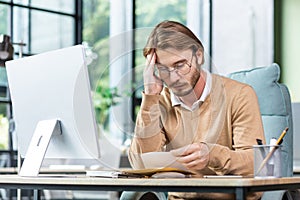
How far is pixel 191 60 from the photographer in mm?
2082

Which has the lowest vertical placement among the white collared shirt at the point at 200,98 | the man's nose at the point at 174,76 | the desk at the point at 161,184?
the desk at the point at 161,184

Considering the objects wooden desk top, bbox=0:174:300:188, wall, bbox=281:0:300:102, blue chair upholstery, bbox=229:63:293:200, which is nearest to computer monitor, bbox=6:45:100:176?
wooden desk top, bbox=0:174:300:188

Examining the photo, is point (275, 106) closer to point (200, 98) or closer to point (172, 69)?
point (200, 98)

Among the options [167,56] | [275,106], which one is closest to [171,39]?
[167,56]

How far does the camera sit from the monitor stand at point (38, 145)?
6.70 feet

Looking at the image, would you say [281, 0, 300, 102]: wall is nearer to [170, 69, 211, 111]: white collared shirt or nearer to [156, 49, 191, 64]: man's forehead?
[170, 69, 211, 111]: white collared shirt

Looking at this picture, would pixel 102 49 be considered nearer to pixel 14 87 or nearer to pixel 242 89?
pixel 14 87

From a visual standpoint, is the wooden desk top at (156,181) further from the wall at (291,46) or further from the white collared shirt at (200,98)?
the wall at (291,46)

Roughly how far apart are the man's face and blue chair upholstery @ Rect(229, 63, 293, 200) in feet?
1.70

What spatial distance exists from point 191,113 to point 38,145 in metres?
0.52

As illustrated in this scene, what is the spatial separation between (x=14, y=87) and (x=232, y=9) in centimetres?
475

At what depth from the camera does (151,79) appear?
2.05 m

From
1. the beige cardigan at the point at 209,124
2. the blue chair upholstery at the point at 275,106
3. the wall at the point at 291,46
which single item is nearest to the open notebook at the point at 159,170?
the beige cardigan at the point at 209,124

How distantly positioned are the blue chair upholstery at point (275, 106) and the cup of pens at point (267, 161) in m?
0.73
